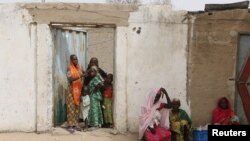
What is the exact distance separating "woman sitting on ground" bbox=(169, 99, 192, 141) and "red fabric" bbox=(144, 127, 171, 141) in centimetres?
23

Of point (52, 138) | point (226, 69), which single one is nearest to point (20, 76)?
point (52, 138)

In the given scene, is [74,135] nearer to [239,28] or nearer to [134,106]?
[134,106]

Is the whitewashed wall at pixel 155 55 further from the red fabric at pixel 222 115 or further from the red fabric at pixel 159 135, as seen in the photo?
the red fabric at pixel 159 135

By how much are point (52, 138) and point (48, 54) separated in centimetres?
151

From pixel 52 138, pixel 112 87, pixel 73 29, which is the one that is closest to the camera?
pixel 52 138

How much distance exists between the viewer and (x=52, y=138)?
820 centimetres

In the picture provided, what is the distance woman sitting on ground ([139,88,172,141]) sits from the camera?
7.73m

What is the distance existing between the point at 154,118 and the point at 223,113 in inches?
51.6

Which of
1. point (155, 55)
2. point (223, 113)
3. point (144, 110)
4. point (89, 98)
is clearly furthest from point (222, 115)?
point (89, 98)

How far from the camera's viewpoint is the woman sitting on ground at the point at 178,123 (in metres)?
7.95

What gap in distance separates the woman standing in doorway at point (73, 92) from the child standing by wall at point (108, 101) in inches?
18.6

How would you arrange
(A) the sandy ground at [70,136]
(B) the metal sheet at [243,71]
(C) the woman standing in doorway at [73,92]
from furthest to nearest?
(C) the woman standing in doorway at [73,92], (B) the metal sheet at [243,71], (A) the sandy ground at [70,136]

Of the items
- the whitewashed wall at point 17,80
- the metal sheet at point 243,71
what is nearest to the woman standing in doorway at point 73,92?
the whitewashed wall at point 17,80

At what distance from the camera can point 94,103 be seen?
341 inches
